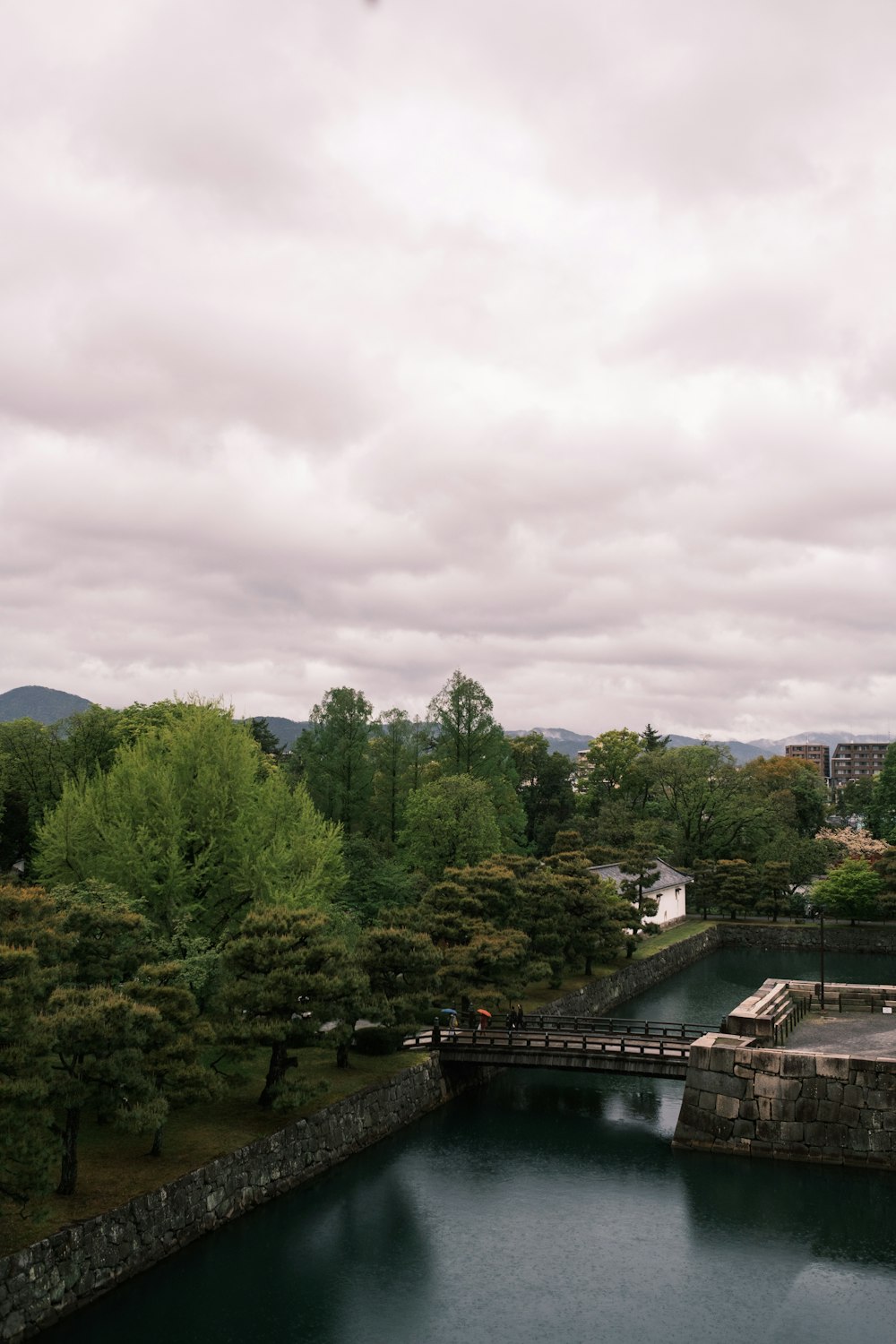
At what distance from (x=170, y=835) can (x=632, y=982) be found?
1354 inches

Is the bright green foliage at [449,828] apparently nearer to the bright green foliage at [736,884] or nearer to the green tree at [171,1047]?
the bright green foliage at [736,884]

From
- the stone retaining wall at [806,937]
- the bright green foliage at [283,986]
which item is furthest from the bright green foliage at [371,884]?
the stone retaining wall at [806,937]

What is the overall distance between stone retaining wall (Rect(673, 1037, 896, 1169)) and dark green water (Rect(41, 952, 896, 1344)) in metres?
0.66

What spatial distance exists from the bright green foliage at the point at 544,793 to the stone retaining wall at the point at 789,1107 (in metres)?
55.7

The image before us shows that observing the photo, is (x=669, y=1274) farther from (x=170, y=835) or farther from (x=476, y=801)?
(x=476, y=801)

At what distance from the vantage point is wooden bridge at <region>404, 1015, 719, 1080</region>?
36.7 metres

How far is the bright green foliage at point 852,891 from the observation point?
253ft

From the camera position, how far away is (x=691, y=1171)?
105ft

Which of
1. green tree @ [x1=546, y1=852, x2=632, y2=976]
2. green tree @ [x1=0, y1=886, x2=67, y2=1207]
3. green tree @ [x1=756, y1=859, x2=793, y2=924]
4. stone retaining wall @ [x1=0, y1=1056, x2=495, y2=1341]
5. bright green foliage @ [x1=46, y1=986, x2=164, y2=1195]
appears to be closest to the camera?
green tree @ [x1=0, y1=886, x2=67, y2=1207]

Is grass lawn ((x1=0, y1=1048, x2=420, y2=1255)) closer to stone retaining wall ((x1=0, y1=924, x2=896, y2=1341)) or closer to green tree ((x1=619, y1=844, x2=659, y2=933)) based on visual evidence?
stone retaining wall ((x1=0, y1=924, x2=896, y2=1341))

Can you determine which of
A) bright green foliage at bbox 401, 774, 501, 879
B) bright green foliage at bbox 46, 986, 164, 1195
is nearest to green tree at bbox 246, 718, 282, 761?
bright green foliage at bbox 401, 774, 501, 879

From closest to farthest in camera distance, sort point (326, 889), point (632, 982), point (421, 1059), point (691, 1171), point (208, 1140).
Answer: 1. point (208, 1140)
2. point (691, 1171)
3. point (421, 1059)
4. point (326, 889)
5. point (632, 982)

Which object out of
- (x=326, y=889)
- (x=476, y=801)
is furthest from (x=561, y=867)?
(x=326, y=889)

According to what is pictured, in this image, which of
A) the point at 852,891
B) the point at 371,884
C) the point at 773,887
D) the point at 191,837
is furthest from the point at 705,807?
the point at 191,837
